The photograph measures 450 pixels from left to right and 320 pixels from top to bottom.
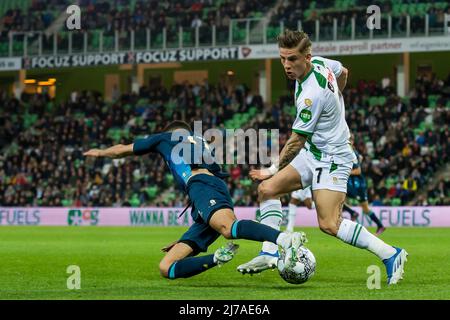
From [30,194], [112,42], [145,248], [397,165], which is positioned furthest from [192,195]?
[112,42]

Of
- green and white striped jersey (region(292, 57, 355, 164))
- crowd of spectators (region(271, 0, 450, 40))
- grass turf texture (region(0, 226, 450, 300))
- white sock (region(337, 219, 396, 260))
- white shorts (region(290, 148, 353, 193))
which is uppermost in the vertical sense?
crowd of spectators (region(271, 0, 450, 40))

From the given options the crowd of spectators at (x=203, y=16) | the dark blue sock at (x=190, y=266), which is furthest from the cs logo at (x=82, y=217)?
the dark blue sock at (x=190, y=266)

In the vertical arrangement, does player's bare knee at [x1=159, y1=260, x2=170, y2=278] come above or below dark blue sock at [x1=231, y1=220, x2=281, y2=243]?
below

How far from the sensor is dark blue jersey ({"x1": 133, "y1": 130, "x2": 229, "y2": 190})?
10148 mm

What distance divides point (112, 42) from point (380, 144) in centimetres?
1219

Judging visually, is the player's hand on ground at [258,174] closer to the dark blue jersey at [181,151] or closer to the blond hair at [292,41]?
the dark blue jersey at [181,151]

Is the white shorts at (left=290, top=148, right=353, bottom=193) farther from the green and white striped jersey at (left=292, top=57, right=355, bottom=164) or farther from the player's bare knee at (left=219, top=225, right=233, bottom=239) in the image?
the player's bare knee at (left=219, top=225, right=233, bottom=239)

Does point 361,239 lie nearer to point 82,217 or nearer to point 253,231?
point 253,231

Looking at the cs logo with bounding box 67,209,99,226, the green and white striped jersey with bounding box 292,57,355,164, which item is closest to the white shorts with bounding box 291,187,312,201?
the cs logo with bounding box 67,209,99,226

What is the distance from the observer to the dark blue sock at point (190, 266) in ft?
32.2

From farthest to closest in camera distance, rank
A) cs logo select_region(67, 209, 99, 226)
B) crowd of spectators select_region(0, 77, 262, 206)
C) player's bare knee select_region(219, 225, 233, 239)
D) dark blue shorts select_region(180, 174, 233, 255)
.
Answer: crowd of spectators select_region(0, 77, 262, 206), cs logo select_region(67, 209, 99, 226), dark blue shorts select_region(180, 174, 233, 255), player's bare knee select_region(219, 225, 233, 239)

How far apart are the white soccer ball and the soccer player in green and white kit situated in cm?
55

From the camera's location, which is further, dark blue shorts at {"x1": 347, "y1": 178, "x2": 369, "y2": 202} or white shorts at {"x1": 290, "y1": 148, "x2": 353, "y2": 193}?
dark blue shorts at {"x1": 347, "y1": 178, "x2": 369, "y2": 202}

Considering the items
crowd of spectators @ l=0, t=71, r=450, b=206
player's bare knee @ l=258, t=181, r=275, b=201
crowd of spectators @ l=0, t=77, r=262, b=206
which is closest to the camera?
player's bare knee @ l=258, t=181, r=275, b=201
